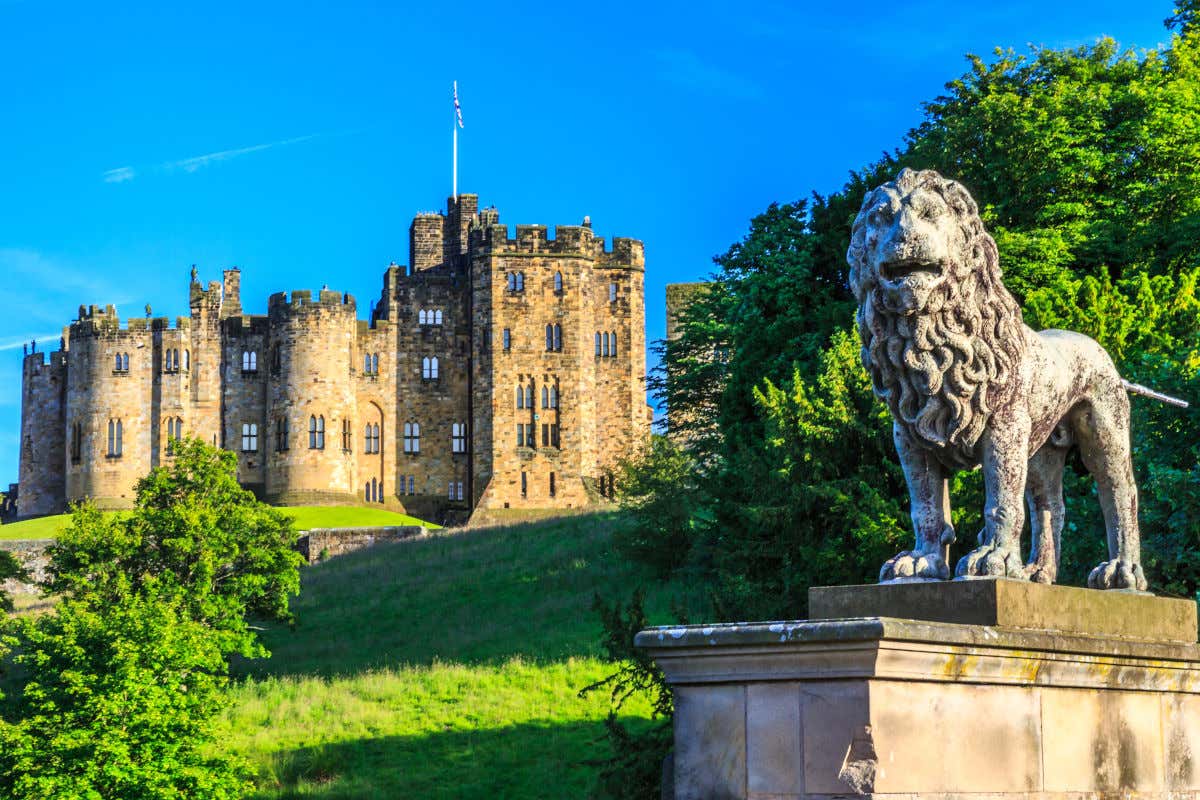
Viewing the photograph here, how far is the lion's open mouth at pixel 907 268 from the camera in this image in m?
8.09

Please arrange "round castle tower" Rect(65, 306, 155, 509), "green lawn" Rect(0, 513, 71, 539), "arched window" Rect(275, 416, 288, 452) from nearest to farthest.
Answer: "green lawn" Rect(0, 513, 71, 539) < "arched window" Rect(275, 416, 288, 452) < "round castle tower" Rect(65, 306, 155, 509)

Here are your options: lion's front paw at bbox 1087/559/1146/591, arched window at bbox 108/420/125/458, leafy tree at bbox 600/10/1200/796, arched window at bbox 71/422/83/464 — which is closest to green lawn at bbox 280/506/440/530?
arched window at bbox 108/420/125/458

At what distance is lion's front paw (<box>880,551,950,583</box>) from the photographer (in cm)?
815

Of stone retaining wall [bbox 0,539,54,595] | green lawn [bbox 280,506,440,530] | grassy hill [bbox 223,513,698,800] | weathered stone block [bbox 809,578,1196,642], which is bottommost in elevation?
grassy hill [bbox 223,513,698,800]

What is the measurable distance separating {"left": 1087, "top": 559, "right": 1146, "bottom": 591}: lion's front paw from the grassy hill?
1385 cm

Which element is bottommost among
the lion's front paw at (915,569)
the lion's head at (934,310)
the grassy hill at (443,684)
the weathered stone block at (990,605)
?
the grassy hill at (443,684)

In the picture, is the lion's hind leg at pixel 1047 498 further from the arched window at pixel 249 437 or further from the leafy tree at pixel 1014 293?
the arched window at pixel 249 437

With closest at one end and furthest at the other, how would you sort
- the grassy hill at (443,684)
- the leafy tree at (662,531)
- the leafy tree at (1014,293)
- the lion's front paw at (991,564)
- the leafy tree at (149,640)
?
the lion's front paw at (991,564) < the leafy tree at (1014,293) < the leafy tree at (149,640) < the grassy hill at (443,684) < the leafy tree at (662,531)

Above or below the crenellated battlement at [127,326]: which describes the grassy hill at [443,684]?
below

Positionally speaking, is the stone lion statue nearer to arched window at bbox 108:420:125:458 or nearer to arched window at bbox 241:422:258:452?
arched window at bbox 241:422:258:452

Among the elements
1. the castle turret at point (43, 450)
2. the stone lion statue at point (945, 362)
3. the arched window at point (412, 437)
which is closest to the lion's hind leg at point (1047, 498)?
the stone lion statue at point (945, 362)

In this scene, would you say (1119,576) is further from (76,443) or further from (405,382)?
(76,443)

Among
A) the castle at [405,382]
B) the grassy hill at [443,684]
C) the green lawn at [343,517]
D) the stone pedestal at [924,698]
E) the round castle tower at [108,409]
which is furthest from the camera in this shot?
the round castle tower at [108,409]

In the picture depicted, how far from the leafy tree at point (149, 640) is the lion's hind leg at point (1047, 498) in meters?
22.4
